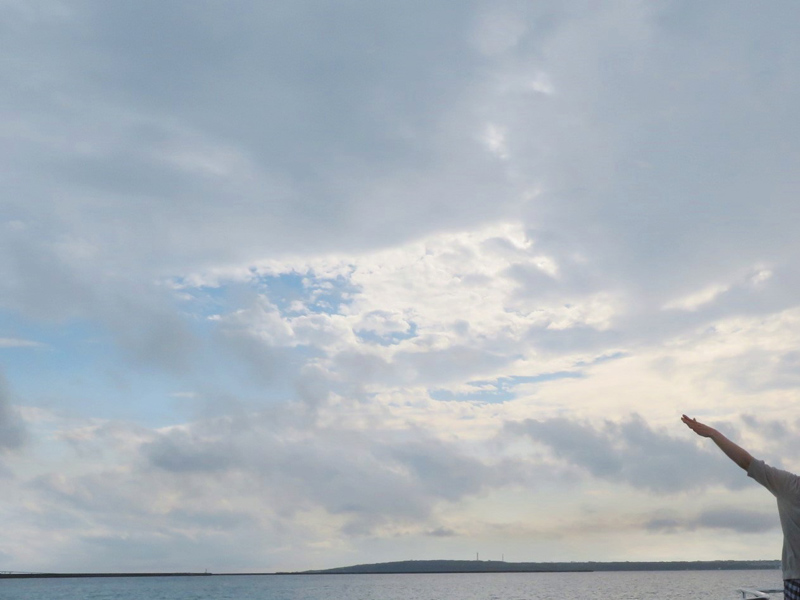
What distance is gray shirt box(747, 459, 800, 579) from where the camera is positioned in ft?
21.4

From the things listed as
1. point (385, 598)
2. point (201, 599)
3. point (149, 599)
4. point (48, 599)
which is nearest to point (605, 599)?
point (385, 598)

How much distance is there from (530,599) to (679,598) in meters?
21.5

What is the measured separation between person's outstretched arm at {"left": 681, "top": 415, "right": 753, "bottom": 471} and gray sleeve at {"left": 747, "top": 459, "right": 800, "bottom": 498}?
0.07 metres

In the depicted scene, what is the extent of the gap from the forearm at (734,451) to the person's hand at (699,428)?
127mm

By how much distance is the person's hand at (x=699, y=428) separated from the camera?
7227 millimetres

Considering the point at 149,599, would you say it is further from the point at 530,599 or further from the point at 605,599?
the point at 605,599

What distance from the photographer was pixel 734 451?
269 inches

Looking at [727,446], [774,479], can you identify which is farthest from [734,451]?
[774,479]

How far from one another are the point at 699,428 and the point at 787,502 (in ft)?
3.56

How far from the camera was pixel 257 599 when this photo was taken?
416 feet

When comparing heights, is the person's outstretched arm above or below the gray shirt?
above

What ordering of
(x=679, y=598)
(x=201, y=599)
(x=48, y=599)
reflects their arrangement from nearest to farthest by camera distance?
(x=679, y=598)
(x=201, y=599)
(x=48, y=599)

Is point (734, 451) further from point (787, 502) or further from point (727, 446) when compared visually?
point (787, 502)

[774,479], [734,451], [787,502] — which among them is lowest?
[787,502]
